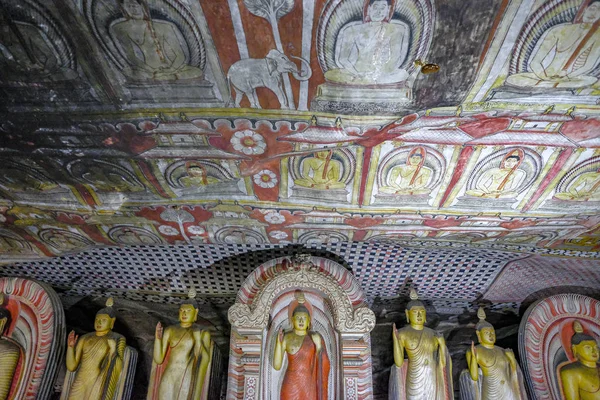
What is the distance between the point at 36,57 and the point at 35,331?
3.73 metres

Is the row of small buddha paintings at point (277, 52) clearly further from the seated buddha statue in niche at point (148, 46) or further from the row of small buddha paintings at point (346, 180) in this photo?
the row of small buddha paintings at point (346, 180)

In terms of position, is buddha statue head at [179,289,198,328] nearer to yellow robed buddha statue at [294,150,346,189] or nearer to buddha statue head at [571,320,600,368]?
yellow robed buddha statue at [294,150,346,189]

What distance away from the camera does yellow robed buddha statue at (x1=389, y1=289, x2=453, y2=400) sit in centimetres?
489

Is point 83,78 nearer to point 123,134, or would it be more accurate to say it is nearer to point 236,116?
point 123,134

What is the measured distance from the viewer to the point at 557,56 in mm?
3164

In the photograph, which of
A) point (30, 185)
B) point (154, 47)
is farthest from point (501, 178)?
point (30, 185)

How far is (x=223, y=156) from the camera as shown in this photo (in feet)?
13.7

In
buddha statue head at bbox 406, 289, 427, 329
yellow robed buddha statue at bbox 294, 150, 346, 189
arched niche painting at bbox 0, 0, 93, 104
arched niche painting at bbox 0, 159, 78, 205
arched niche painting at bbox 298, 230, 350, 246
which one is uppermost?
arched niche painting at bbox 0, 0, 93, 104

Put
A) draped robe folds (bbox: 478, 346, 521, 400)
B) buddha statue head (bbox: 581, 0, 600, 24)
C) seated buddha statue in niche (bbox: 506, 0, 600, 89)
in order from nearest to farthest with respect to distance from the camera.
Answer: buddha statue head (bbox: 581, 0, 600, 24), seated buddha statue in niche (bbox: 506, 0, 600, 89), draped robe folds (bbox: 478, 346, 521, 400)

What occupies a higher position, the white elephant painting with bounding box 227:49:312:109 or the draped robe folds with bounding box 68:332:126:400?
the white elephant painting with bounding box 227:49:312:109

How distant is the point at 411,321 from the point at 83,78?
13.9 feet

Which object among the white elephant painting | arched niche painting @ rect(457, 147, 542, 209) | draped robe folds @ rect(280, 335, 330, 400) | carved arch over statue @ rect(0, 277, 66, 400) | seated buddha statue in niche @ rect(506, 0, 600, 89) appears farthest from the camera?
carved arch over statue @ rect(0, 277, 66, 400)

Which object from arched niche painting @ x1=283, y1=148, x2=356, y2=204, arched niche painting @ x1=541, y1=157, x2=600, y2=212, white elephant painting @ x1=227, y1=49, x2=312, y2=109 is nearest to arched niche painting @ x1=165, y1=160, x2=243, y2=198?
arched niche painting @ x1=283, y1=148, x2=356, y2=204

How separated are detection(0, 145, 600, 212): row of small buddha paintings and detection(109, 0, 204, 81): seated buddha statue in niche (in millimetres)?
1084
